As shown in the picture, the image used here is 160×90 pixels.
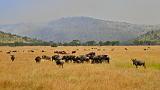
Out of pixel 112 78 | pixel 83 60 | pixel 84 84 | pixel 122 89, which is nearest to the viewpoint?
pixel 122 89

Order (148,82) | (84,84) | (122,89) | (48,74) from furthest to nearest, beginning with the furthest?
(48,74), (148,82), (84,84), (122,89)

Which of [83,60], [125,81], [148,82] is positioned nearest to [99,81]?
[125,81]

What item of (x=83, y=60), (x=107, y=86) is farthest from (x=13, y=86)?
(x=83, y=60)

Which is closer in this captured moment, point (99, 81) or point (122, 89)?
point (122, 89)

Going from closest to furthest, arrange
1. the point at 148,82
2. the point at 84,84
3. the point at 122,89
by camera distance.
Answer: the point at 122,89 < the point at 84,84 < the point at 148,82

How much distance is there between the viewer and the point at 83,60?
128 feet

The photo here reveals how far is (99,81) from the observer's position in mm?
21188

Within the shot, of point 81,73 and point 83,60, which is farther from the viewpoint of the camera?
point 83,60

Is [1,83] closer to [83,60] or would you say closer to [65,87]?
[65,87]

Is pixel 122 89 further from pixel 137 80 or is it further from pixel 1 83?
pixel 1 83

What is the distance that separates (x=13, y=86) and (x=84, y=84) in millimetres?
3986

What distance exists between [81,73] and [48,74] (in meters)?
2.48

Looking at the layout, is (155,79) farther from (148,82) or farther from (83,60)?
(83,60)

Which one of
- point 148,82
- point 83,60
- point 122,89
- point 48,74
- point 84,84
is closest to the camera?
point 122,89
